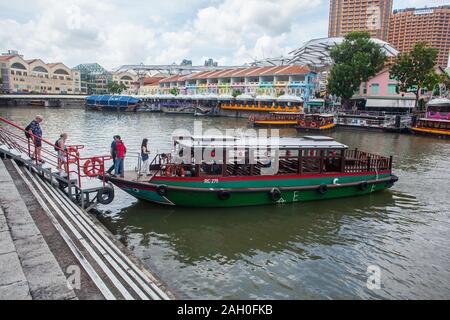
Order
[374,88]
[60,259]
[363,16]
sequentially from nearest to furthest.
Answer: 1. [60,259]
2. [374,88]
3. [363,16]

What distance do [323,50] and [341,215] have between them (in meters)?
59.3

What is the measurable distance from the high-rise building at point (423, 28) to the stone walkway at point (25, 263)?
133 m

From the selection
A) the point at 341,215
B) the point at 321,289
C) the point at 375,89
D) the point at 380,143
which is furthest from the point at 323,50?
the point at 321,289

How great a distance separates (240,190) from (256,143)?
1827 mm

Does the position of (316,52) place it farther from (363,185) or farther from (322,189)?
(322,189)

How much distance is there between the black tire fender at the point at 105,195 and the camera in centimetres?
1037

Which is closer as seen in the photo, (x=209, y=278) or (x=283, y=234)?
(x=209, y=278)

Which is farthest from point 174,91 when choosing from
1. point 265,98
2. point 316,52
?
point 316,52

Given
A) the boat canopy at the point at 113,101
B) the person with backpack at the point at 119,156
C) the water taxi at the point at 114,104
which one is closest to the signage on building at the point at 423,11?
the boat canopy at the point at 113,101

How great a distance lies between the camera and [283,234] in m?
10.1

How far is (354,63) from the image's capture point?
4547cm
